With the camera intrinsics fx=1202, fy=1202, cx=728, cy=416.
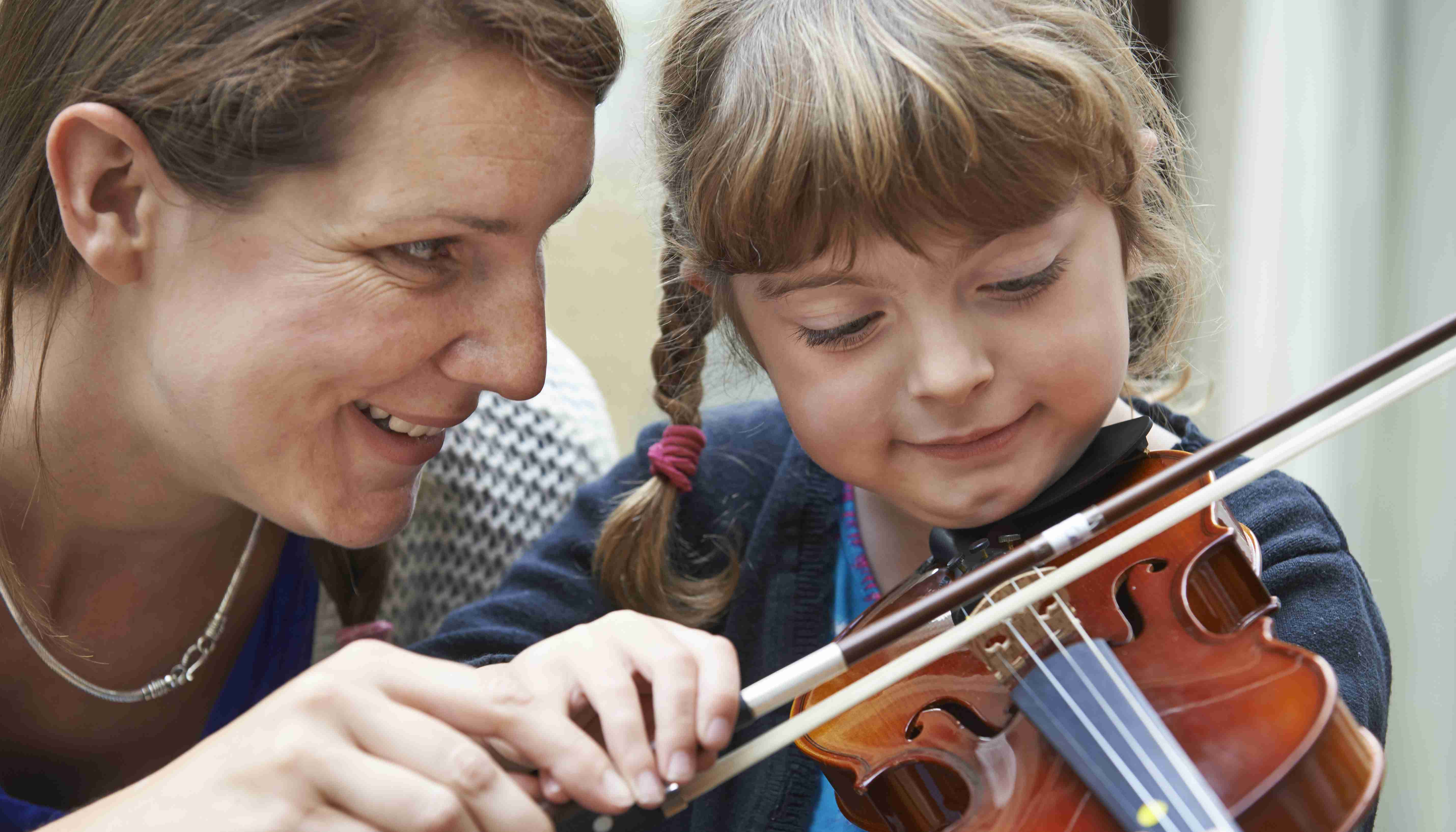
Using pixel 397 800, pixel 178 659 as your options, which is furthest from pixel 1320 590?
pixel 178 659

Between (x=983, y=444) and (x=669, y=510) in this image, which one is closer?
(x=983, y=444)

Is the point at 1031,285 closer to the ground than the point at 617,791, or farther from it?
farther from it

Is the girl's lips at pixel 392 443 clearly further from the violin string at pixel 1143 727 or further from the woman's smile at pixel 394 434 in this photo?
the violin string at pixel 1143 727

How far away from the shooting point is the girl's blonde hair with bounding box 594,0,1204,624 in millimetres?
765

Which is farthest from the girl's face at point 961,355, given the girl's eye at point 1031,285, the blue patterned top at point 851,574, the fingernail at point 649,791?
the fingernail at point 649,791

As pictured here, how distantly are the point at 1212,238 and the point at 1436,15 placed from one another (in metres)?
0.40

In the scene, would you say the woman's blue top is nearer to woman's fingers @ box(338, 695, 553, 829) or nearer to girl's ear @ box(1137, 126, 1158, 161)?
woman's fingers @ box(338, 695, 553, 829)

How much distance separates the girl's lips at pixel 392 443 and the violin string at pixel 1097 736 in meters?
0.46

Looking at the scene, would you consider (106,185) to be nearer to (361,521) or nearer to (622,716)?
(361,521)

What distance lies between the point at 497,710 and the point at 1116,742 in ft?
1.04

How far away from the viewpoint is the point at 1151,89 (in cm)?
94

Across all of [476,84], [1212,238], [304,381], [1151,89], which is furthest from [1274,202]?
[304,381]

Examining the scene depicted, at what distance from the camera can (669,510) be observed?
1082mm

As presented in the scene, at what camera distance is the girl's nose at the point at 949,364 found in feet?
2.50
